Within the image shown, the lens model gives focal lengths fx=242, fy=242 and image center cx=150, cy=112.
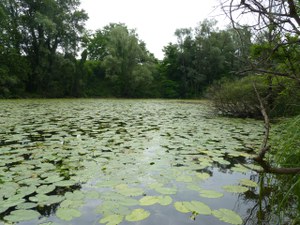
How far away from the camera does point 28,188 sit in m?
1.99

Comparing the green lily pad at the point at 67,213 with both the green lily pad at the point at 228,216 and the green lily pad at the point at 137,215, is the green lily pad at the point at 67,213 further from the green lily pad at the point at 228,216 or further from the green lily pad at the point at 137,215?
the green lily pad at the point at 228,216

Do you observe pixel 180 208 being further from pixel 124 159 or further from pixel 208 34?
pixel 208 34

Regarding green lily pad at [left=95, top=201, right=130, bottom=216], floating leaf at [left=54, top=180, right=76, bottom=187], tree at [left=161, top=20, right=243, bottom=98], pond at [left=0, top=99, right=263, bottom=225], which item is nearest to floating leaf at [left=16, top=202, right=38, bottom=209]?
pond at [left=0, top=99, right=263, bottom=225]

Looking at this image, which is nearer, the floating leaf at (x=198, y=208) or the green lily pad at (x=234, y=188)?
the floating leaf at (x=198, y=208)

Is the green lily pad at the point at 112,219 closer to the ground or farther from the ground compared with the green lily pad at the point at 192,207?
closer to the ground

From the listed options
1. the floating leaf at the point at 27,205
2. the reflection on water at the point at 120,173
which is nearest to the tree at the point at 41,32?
the reflection on water at the point at 120,173

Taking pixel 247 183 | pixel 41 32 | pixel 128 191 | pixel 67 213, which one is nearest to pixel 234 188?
pixel 247 183

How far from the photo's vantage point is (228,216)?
168 cm

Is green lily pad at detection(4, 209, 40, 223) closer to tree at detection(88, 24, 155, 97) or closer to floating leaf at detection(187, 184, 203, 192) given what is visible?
floating leaf at detection(187, 184, 203, 192)

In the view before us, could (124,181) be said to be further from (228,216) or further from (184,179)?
(228,216)

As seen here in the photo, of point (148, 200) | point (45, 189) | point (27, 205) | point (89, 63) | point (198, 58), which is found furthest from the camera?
point (198, 58)

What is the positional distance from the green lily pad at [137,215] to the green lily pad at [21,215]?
614 millimetres

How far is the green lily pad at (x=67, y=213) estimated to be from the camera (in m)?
1.58

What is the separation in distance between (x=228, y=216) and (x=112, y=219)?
0.80 m
